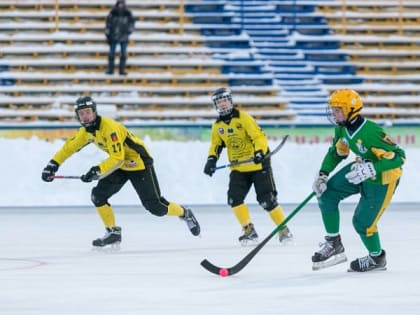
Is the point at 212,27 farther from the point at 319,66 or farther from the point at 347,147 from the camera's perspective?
the point at 347,147

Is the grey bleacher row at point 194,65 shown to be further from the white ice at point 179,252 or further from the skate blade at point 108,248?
the skate blade at point 108,248

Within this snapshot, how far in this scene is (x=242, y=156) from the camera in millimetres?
9984

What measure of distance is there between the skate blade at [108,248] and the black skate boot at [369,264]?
2359 mm

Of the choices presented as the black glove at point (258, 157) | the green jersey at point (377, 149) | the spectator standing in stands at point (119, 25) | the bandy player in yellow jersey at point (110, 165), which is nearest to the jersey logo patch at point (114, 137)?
the bandy player in yellow jersey at point (110, 165)

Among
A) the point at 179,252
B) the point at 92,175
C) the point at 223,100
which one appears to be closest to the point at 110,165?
the point at 92,175

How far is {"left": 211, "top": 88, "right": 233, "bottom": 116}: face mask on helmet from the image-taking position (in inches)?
383

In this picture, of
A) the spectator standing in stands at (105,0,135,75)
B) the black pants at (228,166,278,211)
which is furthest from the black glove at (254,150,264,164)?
the spectator standing in stands at (105,0,135,75)

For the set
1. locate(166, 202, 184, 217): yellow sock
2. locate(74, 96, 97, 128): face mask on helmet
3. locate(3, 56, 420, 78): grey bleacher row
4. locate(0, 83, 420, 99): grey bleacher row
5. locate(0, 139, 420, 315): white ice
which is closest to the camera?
locate(0, 139, 420, 315): white ice

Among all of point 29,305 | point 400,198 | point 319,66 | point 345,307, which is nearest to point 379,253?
point 345,307

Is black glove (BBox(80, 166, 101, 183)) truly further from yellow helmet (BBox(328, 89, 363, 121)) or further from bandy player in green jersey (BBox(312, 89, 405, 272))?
yellow helmet (BBox(328, 89, 363, 121))

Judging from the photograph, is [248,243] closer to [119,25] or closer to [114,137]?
[114,137]

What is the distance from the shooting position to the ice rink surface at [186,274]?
18.7ft

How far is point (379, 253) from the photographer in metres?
7.45

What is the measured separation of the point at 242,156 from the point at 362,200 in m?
2.67
